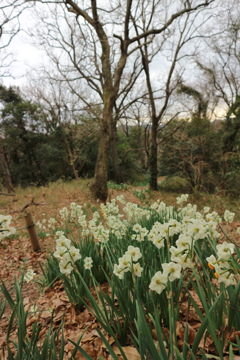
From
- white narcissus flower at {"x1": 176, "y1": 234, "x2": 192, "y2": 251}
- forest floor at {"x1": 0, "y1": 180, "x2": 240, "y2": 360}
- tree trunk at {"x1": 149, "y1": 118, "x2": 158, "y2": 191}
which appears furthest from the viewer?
tree trunk at {"x1": 149, "y1": 118, "x2": 158, "y2": 191}

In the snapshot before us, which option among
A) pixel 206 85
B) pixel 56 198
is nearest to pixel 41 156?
pixel 56 198

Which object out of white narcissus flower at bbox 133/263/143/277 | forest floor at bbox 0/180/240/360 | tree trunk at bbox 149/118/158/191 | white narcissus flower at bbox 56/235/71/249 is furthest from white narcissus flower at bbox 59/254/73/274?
tree trunk at bbox 149/118/158/191

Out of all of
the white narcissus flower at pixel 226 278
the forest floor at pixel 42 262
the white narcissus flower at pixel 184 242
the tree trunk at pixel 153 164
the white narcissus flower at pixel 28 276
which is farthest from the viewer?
the tree trunk at pixel 153 164

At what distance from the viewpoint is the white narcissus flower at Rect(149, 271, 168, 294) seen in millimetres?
1011

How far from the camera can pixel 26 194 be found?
981cm

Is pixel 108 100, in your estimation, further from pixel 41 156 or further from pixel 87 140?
pixel 41 156

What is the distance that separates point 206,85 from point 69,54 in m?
12.6

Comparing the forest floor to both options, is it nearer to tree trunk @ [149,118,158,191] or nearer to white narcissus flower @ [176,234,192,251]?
white narcissus flower @ [176,234,192,251]

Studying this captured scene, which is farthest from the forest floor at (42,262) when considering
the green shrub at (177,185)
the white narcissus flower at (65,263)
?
the green shrub at (177,185)

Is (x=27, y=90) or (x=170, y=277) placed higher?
(x=27, y=90)

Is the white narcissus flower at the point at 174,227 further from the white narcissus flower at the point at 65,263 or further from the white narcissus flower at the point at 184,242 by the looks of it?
the white narcissus flower at the point at 65,263

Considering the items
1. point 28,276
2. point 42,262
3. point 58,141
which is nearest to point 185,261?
point 28,276

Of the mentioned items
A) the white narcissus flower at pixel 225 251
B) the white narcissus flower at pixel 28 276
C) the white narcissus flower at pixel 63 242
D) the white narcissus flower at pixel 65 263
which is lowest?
the white narcissus flower at pixel 28 276

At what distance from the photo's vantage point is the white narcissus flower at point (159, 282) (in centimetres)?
101
